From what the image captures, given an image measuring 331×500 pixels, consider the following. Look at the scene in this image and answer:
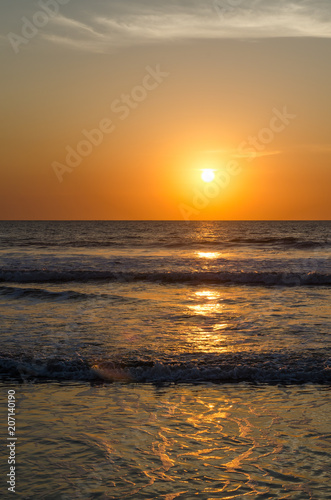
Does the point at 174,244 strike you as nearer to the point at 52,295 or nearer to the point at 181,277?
the point at 181,277

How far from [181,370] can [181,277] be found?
709 inches

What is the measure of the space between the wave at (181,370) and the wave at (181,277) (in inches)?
623

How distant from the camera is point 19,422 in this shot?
19.9 feet

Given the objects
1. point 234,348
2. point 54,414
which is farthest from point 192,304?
point 54,414

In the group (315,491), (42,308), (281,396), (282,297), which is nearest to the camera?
(315,491)

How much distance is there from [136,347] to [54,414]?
4.06 meters

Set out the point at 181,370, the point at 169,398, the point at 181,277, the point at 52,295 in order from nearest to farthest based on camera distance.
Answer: the point at 169,398, the point at 181,370, the point at 52,295, the point at 181,277

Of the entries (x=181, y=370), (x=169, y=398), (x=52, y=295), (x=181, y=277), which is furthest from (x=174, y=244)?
(x=169, y=398)

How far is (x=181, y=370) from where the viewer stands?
338 inches

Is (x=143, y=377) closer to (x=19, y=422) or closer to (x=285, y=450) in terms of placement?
(x=19, y=422)

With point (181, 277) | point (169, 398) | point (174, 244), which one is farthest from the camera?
point (174, 244)

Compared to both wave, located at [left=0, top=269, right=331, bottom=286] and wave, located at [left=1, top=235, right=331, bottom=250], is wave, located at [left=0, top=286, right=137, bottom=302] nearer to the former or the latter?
wave, located at [left=0, top=269, right=331, bottom=286]

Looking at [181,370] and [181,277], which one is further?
[181,277]

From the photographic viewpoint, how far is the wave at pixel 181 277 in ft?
83.0
